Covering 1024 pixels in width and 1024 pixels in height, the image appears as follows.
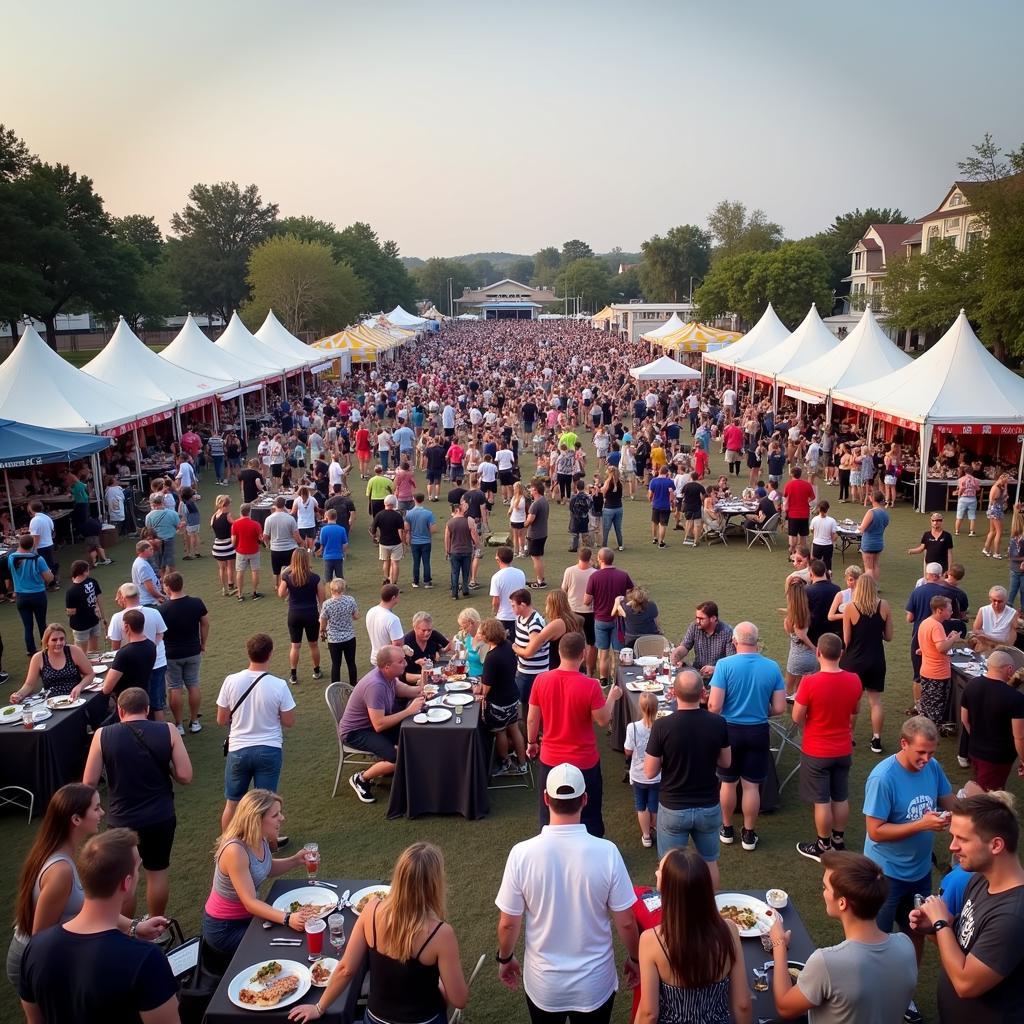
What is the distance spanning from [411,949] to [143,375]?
60.1 ft

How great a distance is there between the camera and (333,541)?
33.2ft

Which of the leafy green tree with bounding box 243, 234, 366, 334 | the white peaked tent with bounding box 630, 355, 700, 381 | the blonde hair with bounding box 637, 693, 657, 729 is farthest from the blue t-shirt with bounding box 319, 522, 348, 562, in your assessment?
the leafy green tree with bounding box 243, 234, 366, 334

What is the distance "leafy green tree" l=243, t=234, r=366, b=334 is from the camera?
48.2 m

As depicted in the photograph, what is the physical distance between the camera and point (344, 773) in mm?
→ 6910

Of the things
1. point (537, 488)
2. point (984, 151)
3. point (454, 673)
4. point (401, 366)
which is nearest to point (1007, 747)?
point (454, 673)

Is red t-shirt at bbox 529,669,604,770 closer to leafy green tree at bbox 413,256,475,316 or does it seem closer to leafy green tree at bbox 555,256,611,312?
leafy green tree at bbox 555,256,611,312

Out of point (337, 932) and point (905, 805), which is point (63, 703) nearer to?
point (337, 932)

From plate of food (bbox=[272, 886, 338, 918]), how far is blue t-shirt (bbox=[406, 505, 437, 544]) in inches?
278

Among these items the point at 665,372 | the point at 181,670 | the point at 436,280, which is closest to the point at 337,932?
the point at 181,670

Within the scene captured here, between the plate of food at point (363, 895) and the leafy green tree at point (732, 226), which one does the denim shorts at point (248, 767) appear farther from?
the leafy green tree at point (732, 226)

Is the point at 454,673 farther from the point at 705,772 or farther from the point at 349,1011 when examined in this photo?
the point at 349,1011

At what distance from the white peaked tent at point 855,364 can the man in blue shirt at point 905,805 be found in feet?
53.1

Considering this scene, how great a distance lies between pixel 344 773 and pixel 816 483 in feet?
47.9

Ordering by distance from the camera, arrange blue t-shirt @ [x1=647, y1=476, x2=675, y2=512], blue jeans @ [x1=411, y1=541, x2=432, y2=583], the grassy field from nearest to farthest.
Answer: the grassy field
blue jeans @ [x1=411, y1=541, x2=432, y2=583]
blue t-shirt @ [x1=647, y1=476, x2=675, y2=512]
